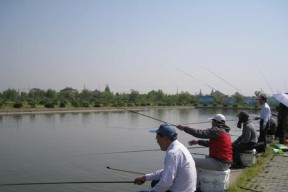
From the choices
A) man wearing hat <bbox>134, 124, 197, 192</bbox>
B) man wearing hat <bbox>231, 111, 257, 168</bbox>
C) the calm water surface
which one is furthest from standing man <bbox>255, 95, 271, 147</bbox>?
man wearing hat <bbox>134, 124, 197, 192</bbox>

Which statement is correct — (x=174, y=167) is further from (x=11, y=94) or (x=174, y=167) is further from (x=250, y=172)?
(x=11, y=94)

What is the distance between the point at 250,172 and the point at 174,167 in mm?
4320

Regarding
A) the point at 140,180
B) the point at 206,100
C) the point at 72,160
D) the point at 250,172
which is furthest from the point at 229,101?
the point at 140,180

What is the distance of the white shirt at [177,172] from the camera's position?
3.62 metres

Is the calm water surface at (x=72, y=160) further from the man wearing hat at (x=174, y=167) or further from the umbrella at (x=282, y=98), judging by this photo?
the man wearing hat at (x=174, y=167)

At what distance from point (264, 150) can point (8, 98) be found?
179 feet

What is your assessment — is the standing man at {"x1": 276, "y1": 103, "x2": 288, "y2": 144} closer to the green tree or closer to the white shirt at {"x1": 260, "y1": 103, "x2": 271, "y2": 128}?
the white shirt at {"x1": 260, "y1": 103, "x2": 271, "y2": 128}

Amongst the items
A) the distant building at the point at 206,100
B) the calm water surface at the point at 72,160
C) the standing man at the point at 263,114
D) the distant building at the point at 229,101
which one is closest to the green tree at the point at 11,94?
the distant building at the point at 229,101

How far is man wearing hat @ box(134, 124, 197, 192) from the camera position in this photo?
3.62 meters

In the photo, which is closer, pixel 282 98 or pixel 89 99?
pixel 282 98

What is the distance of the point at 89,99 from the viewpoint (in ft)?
228

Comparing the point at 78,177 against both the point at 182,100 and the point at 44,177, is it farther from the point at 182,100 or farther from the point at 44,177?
the point at 182,100

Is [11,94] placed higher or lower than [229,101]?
higher

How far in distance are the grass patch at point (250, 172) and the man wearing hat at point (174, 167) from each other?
256cm
